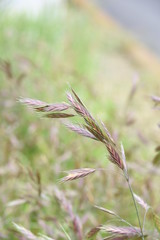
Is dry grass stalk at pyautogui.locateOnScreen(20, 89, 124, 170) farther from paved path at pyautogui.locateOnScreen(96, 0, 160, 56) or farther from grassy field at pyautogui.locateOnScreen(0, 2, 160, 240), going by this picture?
paved path at pyautogui.locateOnScreen(96, 0, 160, 56)

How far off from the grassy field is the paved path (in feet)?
10.6

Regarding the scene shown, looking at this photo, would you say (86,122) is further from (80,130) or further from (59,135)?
(59,135)

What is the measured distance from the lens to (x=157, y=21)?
11305 millimetres

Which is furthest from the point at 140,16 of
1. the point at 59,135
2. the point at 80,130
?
the point at 80,130

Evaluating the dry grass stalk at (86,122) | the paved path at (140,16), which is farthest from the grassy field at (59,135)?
the paved path at (140,16)

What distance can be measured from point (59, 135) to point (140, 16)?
29.5 ft

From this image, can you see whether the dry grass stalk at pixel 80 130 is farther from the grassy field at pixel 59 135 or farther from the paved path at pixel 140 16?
the paved path at pixel 140 16

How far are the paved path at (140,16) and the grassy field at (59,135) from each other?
3.23 m

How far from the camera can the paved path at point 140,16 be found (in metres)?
9.64

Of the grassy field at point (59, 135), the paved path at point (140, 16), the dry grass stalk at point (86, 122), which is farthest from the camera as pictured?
the paved path at point (140, 16)

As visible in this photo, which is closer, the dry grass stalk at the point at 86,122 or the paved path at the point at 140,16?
the dry grass stalk at the point at 86,122

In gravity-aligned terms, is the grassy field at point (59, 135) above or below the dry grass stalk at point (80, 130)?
below

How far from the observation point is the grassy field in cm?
173

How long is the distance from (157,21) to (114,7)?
1.04 metres
